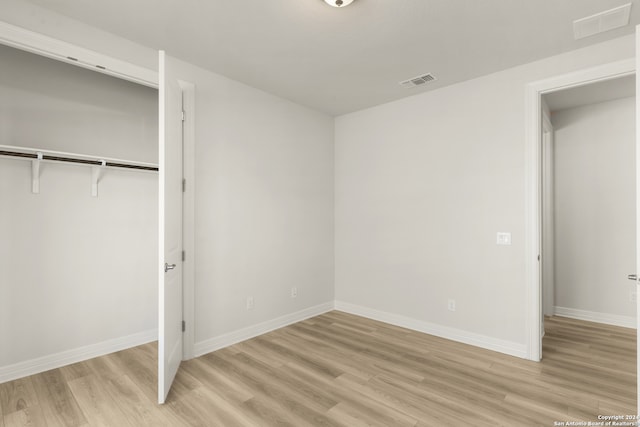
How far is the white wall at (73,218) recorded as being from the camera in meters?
2.56

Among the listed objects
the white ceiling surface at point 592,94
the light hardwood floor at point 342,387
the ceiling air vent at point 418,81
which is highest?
the ceiling air vent at point 418,81

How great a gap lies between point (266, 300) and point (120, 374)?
4.80 feet

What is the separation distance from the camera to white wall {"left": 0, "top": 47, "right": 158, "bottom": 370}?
101 inches

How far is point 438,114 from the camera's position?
355 centimetres

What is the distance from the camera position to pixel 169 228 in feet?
7.81

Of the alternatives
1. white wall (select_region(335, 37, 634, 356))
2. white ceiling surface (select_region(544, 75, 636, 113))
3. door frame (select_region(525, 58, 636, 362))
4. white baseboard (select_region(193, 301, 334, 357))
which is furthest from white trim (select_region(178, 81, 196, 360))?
A: white ceiling surface (select_region(544, 75, 636, 113))

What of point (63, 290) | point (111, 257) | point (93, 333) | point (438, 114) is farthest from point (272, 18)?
point (93, 333)

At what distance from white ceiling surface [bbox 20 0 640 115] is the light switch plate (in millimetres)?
1549

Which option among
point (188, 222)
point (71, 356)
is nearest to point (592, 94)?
point (188, 222)

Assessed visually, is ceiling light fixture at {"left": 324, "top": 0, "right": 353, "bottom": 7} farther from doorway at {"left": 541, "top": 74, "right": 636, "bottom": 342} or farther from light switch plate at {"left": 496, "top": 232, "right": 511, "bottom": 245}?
doorway at {"left": 541, "top": 74, "right": 636, "bottom": 342}

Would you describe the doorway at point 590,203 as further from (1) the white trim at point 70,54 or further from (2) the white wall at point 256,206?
(1) the white trim at point 70,54

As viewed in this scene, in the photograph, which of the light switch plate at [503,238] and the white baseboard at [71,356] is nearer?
the white baseboard at [71,356]

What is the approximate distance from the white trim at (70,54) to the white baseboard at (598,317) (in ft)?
17.2

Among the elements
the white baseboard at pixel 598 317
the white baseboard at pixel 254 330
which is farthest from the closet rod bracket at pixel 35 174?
the white baseboard at pixel 598 317
